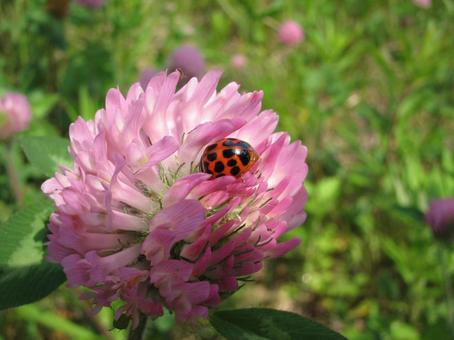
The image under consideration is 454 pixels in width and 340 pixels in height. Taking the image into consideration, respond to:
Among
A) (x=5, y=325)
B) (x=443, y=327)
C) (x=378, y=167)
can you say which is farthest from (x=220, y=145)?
(x=378, y=167)

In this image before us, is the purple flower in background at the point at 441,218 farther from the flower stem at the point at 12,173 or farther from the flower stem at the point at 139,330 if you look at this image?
the flower stem at the point at 12,173

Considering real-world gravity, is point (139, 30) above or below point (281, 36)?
above

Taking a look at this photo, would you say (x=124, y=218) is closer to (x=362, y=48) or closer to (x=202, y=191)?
(x=202, y=191)

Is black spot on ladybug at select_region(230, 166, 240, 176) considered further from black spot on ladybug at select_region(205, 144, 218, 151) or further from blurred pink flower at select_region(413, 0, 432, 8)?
blurred pink flower at select_region(413, 0, 432, 8)

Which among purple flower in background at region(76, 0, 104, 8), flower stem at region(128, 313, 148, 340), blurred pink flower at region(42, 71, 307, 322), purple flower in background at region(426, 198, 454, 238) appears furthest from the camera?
purple flower in background at region(76, 0, 104, 8)

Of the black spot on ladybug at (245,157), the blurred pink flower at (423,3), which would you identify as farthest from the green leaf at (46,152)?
the blurred pink flower at (423,3)

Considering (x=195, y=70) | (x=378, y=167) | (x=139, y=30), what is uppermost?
(x=139, y=30)

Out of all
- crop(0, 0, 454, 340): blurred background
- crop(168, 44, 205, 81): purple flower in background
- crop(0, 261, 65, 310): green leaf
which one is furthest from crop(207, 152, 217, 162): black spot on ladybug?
crop(168, 44, 205, 81): purple flower in background
